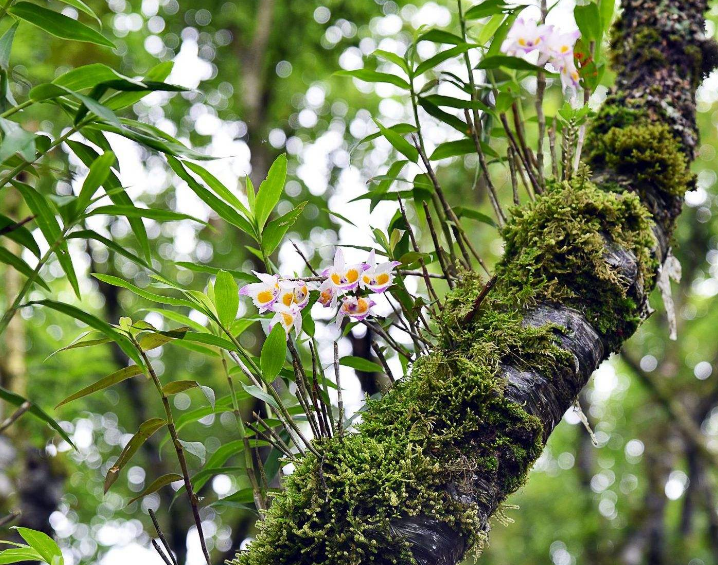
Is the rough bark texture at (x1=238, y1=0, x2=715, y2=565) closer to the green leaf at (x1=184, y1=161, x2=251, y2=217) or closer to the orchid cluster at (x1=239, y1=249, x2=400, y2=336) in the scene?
the orchid cluster at (x1=239, y1=249, x2=400, y2=336)

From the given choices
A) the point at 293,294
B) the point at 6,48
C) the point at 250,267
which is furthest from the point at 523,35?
the point at 250,267

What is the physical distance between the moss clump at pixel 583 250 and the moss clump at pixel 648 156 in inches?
6.1

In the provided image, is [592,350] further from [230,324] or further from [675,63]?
[675,63]

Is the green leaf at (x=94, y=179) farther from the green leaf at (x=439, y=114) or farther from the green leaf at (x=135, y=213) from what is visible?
the green leaf at (x=439, y=114)

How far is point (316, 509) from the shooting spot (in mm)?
940

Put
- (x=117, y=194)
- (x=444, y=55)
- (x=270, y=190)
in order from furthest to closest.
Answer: (x=444, y=55), (x=270, y=190), (x=117, y=194)

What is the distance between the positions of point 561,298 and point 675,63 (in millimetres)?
857

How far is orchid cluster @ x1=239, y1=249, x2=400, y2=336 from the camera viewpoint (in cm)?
111

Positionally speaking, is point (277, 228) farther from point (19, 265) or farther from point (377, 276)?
point (19, 265)

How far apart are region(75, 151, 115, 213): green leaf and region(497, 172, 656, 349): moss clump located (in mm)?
738

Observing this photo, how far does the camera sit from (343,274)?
1.11 metres

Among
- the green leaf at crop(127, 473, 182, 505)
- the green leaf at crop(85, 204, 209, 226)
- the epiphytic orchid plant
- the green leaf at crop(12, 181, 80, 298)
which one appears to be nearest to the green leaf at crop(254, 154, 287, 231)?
the epiphytic orchid plant

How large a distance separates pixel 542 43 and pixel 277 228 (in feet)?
2.36

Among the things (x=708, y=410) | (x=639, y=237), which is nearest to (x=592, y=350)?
(x=639, y=237)
